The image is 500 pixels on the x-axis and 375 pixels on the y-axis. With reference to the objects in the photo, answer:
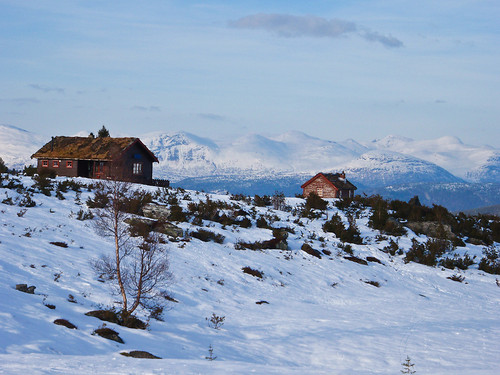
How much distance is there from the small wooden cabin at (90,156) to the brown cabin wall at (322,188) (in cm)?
1959

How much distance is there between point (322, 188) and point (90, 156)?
1031 inches

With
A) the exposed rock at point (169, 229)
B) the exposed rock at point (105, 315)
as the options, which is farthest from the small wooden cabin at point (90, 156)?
the exposed rock at point (105, 315)

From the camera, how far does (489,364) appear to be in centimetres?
1368

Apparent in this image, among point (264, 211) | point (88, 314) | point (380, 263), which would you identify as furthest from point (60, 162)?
point (88, 314)

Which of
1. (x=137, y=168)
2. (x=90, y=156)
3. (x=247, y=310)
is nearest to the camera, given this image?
(x=247, y=310)

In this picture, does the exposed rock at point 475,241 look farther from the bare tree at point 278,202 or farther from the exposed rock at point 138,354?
the exposed rock at point 138,354

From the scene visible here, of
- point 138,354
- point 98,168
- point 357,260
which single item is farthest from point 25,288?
point 98,168

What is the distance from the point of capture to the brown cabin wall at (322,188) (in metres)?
60.2

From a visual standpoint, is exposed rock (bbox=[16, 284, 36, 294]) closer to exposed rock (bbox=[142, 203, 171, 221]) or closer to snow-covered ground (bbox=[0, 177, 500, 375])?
snow-covered ground (bbox=[0, 177, 500, 375])

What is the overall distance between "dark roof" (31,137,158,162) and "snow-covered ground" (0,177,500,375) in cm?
1749

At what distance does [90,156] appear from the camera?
47.8 meters

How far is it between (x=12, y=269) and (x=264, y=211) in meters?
20.6

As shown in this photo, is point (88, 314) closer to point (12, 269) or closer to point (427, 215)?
point (12, 269)

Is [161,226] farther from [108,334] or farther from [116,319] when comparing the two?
[108,334]
